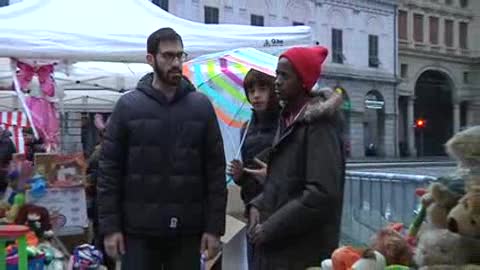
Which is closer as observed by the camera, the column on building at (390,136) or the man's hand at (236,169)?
the man's hand at (236,169)

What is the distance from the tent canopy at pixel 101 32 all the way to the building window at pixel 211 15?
1543 inches

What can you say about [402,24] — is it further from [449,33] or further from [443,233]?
[443,233]

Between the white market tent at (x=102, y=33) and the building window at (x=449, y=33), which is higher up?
the building window at (x=449, y=33)

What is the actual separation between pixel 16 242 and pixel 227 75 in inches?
90.8

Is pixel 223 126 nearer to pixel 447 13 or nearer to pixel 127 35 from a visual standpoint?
pixel 127 35

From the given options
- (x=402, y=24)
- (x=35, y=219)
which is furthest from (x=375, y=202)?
(x=402, y=24)

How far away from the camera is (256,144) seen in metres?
5.41

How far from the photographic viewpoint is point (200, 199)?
454 cm

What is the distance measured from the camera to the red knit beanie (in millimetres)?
3924

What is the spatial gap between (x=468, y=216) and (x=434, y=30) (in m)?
66.7

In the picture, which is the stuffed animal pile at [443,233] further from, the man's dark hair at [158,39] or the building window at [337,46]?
the building window at [337,46]

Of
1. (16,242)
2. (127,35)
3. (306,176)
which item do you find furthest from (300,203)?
(127,35)

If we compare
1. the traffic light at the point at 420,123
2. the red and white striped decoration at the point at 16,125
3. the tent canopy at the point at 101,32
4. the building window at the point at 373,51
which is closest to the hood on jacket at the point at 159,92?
the tent canopy at the point at 101,32

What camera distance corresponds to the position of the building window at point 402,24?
6328cm
